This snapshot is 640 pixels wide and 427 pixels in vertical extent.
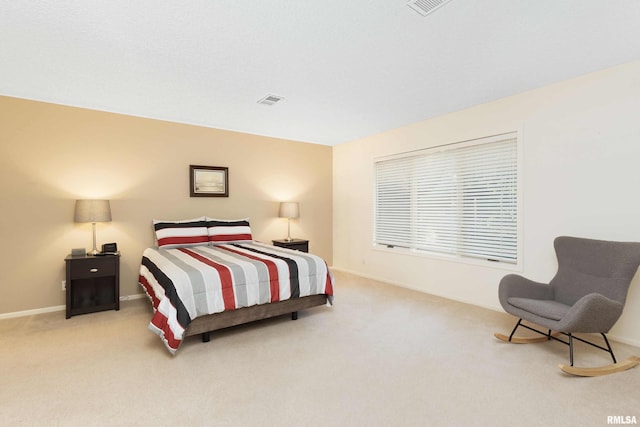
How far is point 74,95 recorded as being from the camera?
11.9 feet

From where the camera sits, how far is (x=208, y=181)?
492 cm

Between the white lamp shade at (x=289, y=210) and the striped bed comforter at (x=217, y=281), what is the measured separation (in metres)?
1.50

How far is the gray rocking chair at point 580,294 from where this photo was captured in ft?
7.72

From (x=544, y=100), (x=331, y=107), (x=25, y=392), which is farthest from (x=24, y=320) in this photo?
(x=544, y=100)

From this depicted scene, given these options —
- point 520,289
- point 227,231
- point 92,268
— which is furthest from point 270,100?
point 520,289

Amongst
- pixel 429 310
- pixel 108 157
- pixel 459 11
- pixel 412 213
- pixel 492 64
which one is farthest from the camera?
pixel 412 213

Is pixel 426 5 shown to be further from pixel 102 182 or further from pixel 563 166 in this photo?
pixel 102 182

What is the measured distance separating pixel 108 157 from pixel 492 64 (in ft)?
14.9

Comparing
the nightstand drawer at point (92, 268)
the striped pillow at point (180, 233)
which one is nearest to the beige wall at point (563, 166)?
the striped pillow at point (180, 233)

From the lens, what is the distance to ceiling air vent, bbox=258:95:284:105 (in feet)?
12.1

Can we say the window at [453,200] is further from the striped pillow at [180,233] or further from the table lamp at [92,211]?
the table lamp at [92,211]

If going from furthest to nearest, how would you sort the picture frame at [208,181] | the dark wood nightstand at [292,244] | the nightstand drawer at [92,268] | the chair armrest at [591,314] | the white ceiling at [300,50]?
the dark wood nightstand at [292,244], the picture frame at [208,181], the nightstand drawer at [92,268], the chair armrest at [591,314], the white ceiling at [300,50]

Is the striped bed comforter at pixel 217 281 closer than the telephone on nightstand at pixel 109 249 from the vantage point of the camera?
Yes

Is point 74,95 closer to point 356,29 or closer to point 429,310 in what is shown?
point 356,29
